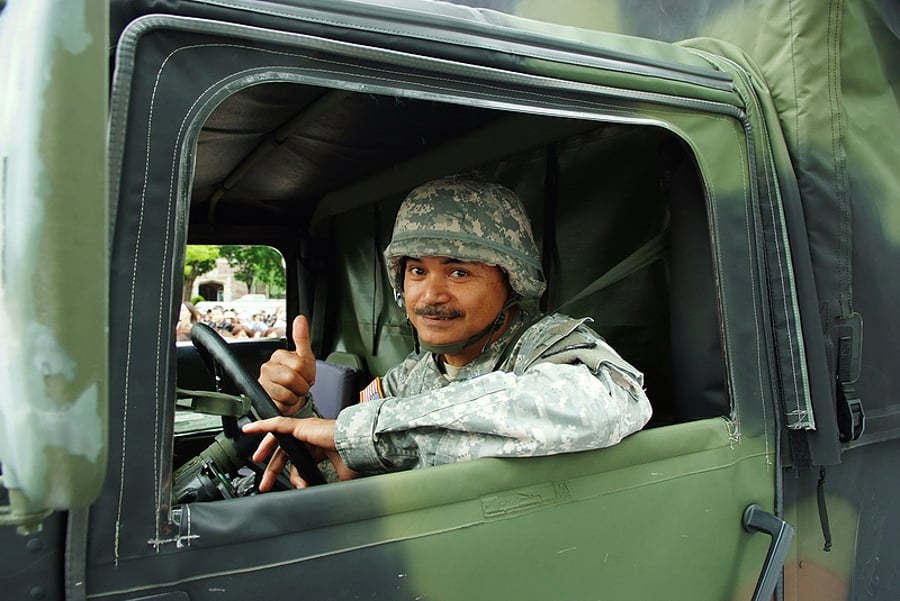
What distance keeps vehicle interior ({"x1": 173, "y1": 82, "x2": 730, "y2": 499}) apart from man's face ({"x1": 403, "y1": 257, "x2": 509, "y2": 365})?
25 centimetres

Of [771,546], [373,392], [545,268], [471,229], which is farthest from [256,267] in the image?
[771,546]

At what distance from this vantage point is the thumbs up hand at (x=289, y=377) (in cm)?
167

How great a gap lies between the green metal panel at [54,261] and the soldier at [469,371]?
710 mm

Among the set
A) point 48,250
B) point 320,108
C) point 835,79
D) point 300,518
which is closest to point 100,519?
point 300,518

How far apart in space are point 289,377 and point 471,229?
0.56 metres

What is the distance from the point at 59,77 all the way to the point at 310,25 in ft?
1.58

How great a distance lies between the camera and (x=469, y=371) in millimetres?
1854

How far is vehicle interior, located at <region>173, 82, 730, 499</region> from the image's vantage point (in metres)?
1.62

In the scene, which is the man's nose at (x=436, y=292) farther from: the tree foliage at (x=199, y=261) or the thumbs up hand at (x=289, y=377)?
the tree foliage at (x=199, y=261)

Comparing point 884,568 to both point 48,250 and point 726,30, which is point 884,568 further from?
point 48,250

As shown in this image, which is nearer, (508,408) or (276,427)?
(508,408)

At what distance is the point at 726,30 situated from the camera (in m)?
1.78

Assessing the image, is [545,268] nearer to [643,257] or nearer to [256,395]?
[643,257]

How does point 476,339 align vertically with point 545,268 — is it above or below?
below
